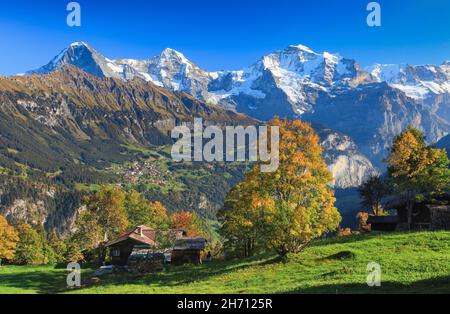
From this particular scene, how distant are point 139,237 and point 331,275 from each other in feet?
226

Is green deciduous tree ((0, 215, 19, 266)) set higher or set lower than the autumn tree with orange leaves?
lower

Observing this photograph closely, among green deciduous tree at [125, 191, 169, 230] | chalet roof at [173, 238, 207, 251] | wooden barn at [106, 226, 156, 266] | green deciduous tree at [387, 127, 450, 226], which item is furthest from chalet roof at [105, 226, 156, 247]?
green deciduous tree at [387, 127, 450, 226]

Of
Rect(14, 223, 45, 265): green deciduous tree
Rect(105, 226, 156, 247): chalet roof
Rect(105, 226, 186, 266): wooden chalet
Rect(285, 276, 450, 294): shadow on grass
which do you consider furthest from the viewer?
Rect(14, 223, 45, 265): green deciduous tree

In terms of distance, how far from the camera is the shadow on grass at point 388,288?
29469 mm

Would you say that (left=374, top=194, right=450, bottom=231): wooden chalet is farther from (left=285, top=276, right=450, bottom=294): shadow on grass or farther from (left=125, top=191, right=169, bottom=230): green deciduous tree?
(left=125, top=191, right=169, bottom=230): green deciduous tree

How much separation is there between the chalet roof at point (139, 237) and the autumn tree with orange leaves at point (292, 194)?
166ft

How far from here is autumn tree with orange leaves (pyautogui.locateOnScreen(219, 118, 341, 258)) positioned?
50656 millimetres

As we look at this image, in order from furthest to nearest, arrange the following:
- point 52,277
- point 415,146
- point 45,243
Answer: point 45,243
point 415,146
point 52,277

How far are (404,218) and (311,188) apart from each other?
46063 millimetres

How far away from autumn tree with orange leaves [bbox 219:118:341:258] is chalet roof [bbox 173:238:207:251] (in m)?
40.6

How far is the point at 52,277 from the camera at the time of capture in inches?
2793

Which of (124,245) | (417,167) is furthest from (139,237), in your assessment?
(417,167)
